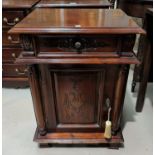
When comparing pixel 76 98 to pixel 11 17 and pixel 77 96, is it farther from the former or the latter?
pixel 11 17

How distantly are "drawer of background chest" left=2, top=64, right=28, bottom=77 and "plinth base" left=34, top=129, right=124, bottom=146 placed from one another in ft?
2.54

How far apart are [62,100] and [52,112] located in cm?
11

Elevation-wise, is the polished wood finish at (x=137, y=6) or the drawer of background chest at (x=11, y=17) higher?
the polished wood finish at (x=137, y=6)

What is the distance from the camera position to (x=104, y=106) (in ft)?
3.73

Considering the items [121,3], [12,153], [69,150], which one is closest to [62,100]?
[69,150]

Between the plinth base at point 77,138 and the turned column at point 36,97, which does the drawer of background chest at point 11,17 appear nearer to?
the turned column at point 36,97

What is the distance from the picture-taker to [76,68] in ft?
3.25

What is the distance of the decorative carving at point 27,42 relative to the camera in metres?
0.89

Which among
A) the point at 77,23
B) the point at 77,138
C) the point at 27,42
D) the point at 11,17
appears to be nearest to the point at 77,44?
the point at 77,23

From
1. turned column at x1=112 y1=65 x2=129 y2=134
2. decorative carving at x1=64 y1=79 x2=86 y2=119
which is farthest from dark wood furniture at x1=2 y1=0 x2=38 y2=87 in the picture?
turned column at x1=112 y1=65 x2=129 y2=134

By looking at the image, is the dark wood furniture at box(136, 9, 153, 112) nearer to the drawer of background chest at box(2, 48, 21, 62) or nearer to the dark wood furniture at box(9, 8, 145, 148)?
the dark wood furniture at box(9, 8, 145, 148)

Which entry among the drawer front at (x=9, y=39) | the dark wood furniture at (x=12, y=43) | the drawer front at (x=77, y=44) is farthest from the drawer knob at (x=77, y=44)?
the drawer front at (x=9, y=39)

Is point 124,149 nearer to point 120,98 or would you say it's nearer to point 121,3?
point 120,98

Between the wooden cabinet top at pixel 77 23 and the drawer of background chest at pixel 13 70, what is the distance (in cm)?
78
